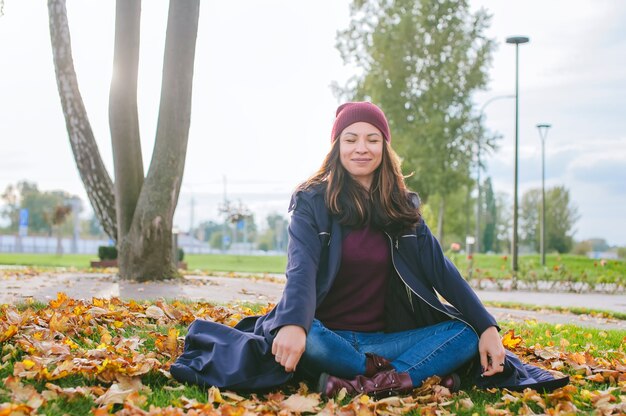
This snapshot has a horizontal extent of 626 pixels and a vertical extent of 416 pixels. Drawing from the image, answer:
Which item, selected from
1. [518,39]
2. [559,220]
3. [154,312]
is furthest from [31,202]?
[154,312]

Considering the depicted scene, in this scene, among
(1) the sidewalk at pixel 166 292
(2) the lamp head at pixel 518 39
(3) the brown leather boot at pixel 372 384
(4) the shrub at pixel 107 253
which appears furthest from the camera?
(2) the lamp head at pixel 518 39

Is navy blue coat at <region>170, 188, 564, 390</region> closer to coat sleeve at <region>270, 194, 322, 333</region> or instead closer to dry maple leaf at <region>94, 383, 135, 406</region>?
coat sleeve at <region>270, 194, 322, 333</region>

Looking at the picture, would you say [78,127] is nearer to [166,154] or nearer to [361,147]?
[166,154]

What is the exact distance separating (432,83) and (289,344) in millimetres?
27105

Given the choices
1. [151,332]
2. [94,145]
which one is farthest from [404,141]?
[151,332]

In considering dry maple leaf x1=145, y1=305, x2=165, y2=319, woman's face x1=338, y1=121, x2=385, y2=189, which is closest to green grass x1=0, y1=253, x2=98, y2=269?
dry maple leaf x1=145, y1=305, x2=165, y2=319

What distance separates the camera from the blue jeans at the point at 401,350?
3963 millimetres

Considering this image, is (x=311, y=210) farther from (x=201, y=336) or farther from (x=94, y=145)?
(x=94, y=145)

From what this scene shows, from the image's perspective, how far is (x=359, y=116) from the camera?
4254mm

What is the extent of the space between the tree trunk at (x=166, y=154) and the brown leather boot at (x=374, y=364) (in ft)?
21.8

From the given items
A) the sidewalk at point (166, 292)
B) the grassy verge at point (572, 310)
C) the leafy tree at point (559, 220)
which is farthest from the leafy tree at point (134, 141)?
the leafy tree at point (559, 220)

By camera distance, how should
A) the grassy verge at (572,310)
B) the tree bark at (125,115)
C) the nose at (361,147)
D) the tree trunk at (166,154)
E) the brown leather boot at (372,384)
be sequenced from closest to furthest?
the brown leather boot at (372,384) → the nose at (361,147) → the tree trunk at (166,154) → the tree bark at (125,115) → the grassy verge at (572,310)

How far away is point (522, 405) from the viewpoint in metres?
4.02

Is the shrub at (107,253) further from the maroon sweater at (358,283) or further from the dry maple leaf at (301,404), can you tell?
the dry maple leaf at (301,404)
